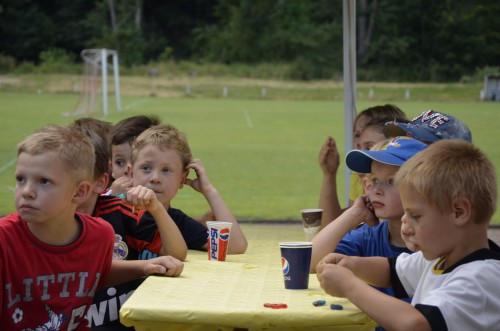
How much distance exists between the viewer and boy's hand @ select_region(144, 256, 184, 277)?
3058 millimetres

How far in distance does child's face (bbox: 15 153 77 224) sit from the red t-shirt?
88 millimetres

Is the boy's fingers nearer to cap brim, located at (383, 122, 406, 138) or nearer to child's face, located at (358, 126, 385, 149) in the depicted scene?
cap brim, located at (383, 122, 406, 138)

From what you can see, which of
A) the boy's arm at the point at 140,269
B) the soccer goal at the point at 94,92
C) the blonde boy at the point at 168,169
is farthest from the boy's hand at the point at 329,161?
the soccer goal at the point at 94,92

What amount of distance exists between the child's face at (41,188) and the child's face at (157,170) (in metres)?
0.85

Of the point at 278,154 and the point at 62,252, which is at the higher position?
the point at 62,252

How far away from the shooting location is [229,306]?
2.52m

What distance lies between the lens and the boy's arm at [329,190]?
4.65 metres

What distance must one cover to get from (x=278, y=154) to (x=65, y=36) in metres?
44.4

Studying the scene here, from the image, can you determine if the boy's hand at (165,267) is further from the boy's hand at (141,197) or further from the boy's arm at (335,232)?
the boy's arm at (335,232)

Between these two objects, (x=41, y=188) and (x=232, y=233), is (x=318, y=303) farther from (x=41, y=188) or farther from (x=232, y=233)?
(x=232, y=233)

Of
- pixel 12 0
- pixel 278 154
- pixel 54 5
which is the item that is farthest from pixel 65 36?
pixel 278 154

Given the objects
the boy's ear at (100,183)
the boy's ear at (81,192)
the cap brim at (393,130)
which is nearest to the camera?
the boy's ear at (81,192)

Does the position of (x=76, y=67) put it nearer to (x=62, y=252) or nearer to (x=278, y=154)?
(x=278, y=154)

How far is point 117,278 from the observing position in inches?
126
